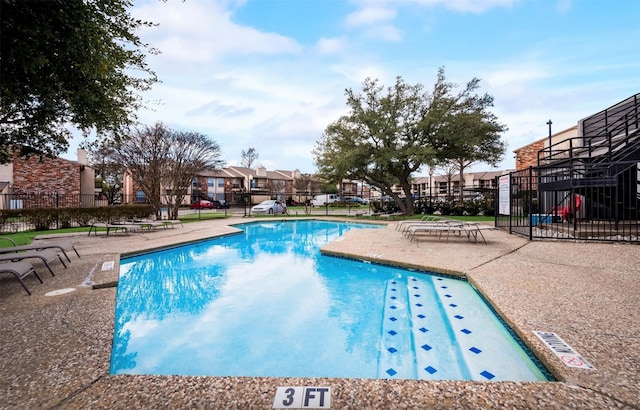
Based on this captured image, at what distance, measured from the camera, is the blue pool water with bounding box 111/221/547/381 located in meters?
3.10

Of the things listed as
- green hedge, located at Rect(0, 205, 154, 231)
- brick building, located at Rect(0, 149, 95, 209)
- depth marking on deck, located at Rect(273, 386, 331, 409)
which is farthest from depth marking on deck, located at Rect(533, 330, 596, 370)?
brick building, located at Rect(0, 149, 95, 209)

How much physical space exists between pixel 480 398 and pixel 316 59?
1347 cm

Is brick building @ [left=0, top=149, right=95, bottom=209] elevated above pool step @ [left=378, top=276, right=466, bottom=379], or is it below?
above

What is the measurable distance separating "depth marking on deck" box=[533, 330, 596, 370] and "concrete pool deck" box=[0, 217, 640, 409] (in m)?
0.06

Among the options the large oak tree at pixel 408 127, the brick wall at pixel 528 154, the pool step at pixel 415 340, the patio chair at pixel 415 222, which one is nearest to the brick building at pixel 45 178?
the large oak tree at pixel 408 127

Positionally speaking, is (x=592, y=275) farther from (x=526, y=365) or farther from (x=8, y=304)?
(x=8, y=304)

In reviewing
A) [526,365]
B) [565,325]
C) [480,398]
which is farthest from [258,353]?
[565,325]

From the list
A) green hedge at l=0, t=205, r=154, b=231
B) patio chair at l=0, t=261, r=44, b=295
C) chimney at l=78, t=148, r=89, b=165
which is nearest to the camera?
patio chair at l=0, t=261, r=44, b=295

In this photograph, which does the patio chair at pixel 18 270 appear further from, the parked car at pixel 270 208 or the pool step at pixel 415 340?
the parked car at pixel 270 208

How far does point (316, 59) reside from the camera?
1266 cm

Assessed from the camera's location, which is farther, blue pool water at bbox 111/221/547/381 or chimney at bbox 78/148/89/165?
chimney at bbox 78/148/89/165

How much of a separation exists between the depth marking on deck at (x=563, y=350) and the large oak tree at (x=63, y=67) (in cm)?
598

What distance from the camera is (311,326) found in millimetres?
4141

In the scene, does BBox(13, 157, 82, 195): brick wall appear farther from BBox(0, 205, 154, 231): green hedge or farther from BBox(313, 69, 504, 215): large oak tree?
BBox(313, 69, 504, 215): large oak tree
